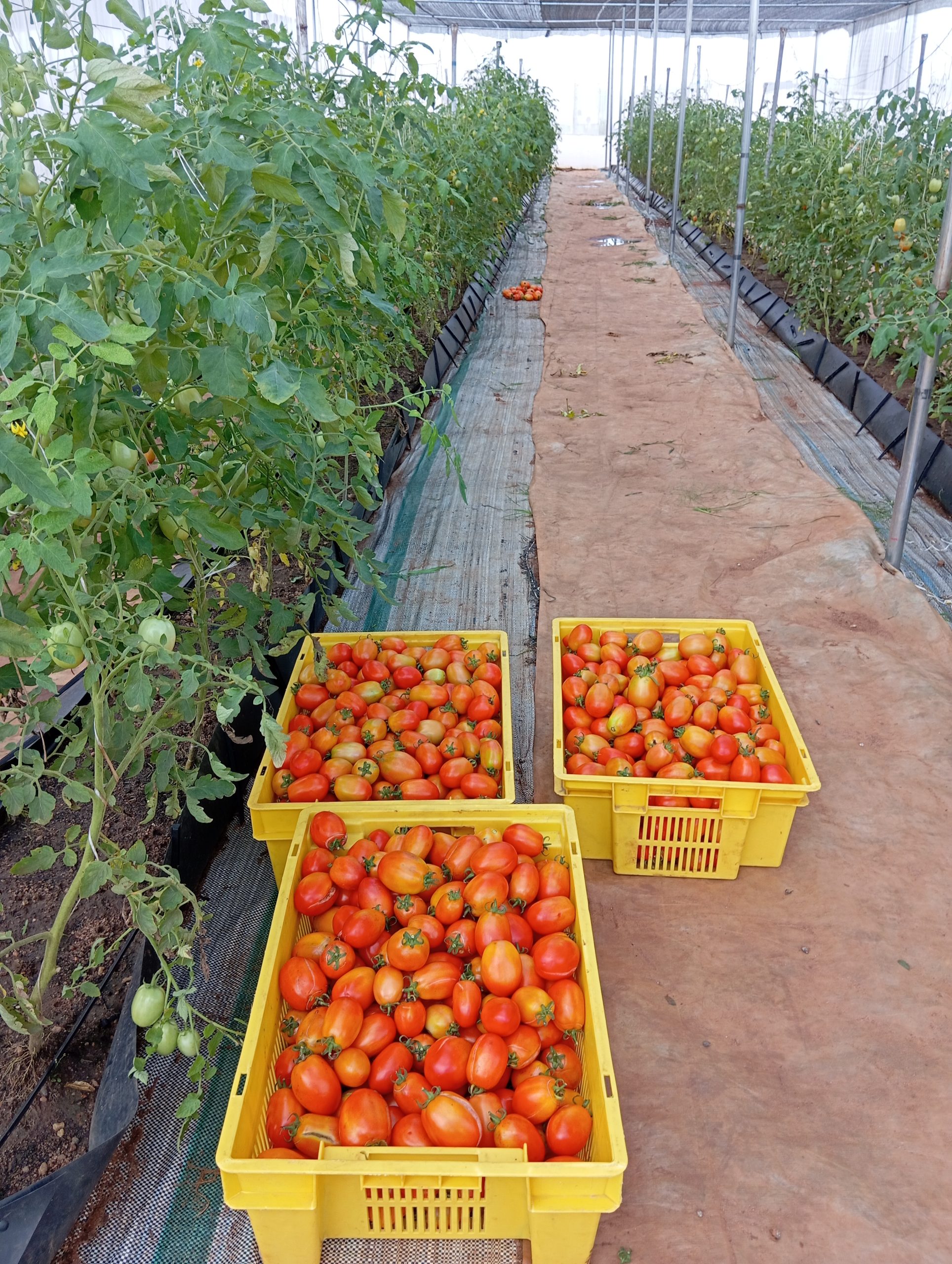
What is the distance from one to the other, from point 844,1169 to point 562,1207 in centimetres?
57

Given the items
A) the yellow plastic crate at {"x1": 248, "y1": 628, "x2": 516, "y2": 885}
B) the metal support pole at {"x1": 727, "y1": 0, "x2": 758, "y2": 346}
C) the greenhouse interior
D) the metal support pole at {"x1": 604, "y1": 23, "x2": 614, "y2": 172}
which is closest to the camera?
the greenhouse interior

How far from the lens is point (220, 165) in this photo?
119cm

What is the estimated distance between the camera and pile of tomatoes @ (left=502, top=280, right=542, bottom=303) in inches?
295

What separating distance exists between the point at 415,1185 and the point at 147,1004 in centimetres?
45

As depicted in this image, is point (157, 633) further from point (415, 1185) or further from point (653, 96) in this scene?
point (653, 96)

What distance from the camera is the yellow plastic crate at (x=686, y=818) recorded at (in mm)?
1960

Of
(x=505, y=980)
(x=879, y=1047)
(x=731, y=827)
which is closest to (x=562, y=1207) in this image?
(x=505, y=980)

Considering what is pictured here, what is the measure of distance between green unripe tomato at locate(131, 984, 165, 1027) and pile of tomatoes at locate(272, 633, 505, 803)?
0.61 metres

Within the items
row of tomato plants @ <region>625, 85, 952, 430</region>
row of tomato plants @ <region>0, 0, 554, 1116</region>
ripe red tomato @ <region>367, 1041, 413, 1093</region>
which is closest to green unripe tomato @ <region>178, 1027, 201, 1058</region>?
row of tomato plants @ <region>0, 0, 554, 1116</region>

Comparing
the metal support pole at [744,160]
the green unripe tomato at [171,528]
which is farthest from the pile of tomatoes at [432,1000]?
the metal support pole at [744,160]

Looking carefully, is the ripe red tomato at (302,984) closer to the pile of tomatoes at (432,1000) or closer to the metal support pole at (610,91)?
the pile of tomatoes at (432,1000)

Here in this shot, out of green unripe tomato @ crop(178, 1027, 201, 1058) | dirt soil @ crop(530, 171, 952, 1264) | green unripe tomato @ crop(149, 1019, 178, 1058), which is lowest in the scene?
dirt soil @ crop(530, 171, 952, 1264)

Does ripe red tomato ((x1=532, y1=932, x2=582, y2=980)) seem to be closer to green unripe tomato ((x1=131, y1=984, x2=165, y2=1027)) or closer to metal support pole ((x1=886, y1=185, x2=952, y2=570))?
green unripe tomato ((x1=131, y1=984, x2=165, y2=1027))

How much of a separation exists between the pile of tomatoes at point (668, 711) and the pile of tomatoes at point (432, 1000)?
390 millimetres
